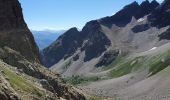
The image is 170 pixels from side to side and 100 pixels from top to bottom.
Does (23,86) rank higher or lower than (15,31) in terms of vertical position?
lower

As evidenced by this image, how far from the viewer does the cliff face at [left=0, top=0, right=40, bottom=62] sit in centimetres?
14725

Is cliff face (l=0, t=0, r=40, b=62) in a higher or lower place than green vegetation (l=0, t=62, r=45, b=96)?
higher

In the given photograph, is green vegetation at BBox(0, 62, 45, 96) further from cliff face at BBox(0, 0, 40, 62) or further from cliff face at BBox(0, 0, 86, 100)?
cliff face at BBox(0, 0, 40, 62)

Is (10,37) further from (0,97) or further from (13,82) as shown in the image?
(0,97)

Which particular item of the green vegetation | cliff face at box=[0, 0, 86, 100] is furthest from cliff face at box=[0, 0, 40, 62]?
the green vegetation

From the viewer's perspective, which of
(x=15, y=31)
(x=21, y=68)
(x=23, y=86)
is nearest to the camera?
(x=23, y=86)

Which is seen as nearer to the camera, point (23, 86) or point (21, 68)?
point (23, 86)

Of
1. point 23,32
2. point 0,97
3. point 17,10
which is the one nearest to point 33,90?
point 0,97

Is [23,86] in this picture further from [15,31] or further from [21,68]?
[15,31]

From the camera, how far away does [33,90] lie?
96688 mm

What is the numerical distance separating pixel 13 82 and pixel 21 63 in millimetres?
35840

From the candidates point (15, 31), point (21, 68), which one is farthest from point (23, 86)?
point (15, 31)

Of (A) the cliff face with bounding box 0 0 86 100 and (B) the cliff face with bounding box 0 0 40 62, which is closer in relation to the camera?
(A) the cliff face with bounding box 0 0 86 100

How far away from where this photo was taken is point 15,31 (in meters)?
154
